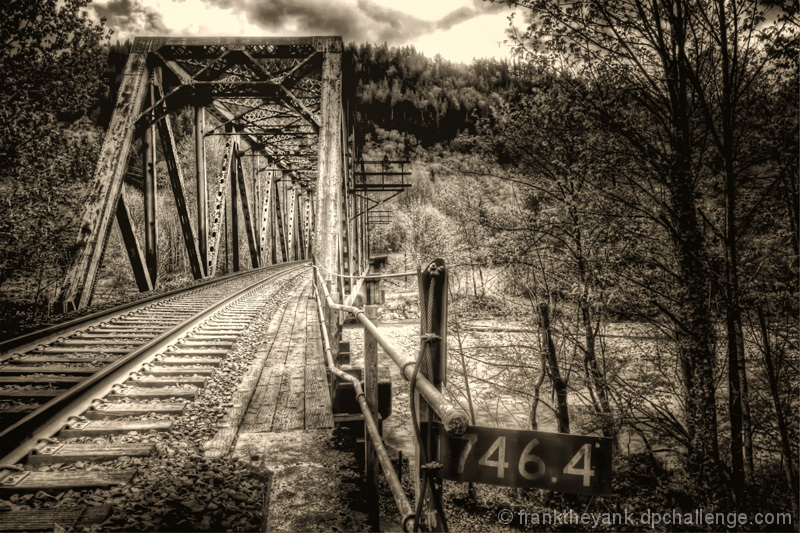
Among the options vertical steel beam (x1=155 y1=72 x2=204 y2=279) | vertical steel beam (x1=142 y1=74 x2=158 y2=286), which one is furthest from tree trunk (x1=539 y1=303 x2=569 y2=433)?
vertical steel beam (x1=155 y1=72 x2=204 y2=279)

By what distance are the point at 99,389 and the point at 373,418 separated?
2.75 meters

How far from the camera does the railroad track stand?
250cm

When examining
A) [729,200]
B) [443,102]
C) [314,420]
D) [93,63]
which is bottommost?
[314,420]

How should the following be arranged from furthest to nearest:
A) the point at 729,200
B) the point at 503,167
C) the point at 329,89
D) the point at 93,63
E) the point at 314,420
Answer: the point at 93,63, the point at 329,89, the point at 503,167, the point at 729,200, the point at 314,420

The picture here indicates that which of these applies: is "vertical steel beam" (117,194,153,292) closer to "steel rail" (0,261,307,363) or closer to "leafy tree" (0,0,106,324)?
"steel rail" (0,261,307,363)

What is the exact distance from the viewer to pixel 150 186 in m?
9.70

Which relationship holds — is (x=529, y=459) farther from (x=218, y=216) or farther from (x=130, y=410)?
(x=218, y=216)

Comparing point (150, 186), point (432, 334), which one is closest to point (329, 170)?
point (150, 186)

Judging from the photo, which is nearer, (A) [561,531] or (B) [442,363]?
(B) [442,363]

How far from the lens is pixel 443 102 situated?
111438 millimetres

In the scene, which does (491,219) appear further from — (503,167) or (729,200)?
(729,200)

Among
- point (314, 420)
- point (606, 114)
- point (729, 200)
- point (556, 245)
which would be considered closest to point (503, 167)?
point (556, 245)

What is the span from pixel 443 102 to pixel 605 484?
387ft

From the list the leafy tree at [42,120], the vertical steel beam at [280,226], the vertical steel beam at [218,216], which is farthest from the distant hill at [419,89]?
the leafy tree at [42,120]
